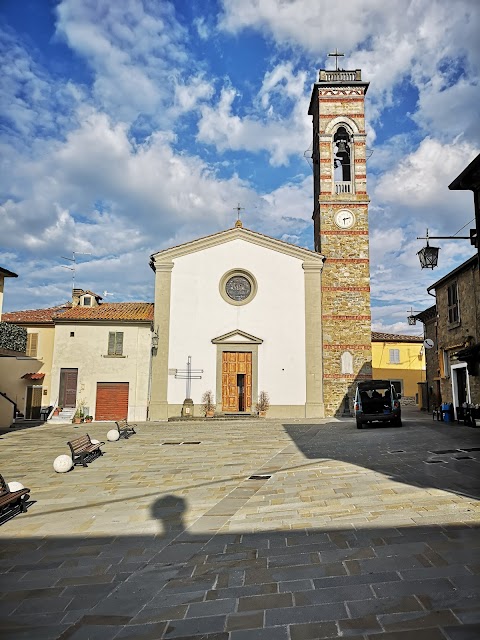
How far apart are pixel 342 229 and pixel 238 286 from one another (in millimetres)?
6512

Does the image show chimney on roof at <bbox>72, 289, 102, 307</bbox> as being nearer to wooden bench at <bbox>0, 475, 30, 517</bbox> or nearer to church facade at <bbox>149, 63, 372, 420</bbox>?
church facade at <bbox>149, 63, 372, 420</bbox>

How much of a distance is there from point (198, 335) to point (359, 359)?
8.26 metres

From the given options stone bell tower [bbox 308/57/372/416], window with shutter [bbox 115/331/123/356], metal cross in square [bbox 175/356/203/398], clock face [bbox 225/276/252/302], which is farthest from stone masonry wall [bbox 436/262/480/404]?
window with shutter [bbox 115/331/123/356]

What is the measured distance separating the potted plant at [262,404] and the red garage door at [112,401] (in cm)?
645

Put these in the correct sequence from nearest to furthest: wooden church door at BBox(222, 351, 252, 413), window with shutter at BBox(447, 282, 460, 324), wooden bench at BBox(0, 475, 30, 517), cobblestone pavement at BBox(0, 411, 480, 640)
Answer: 1. cobblestone pavement at BBox(0, 411, 480, 640)
2. wooden bench at BBox(0, 475, 30, 517)
3. window with shutter at BBox(447, 282, 460, 324)
4. wooden church door at BBox(222, 351, 252, 413)

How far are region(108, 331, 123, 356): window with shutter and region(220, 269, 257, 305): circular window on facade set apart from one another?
5580 millimetres

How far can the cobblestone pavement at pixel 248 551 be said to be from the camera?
344cm

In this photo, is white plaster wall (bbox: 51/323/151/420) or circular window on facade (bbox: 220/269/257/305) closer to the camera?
white plaster wall (bbox: 51/323/151/420)

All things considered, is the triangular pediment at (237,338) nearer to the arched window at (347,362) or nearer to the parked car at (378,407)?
the arched window at (347,362)

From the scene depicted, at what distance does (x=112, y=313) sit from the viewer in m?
23.5

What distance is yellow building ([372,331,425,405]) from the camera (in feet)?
121

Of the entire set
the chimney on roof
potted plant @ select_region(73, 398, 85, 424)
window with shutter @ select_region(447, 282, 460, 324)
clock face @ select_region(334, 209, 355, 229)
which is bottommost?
potted plant @ select_region(73, 398, 85, 424)

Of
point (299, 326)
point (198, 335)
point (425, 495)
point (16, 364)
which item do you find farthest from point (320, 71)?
point (425, 495)

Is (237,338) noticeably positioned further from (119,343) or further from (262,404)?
(119,343)
